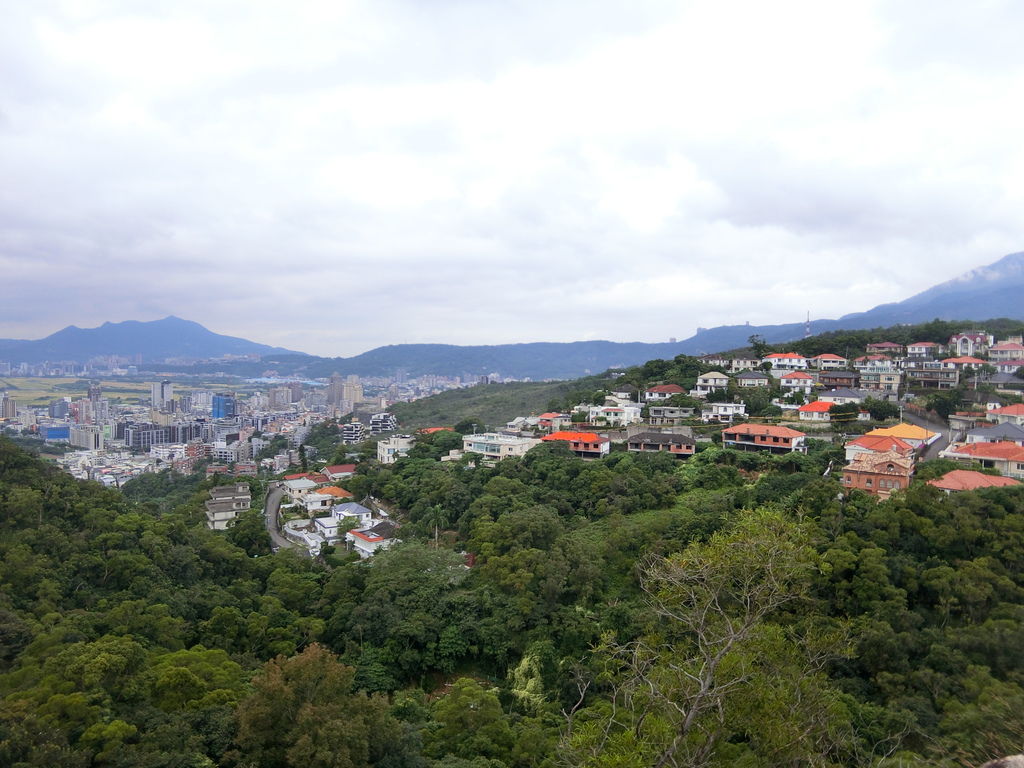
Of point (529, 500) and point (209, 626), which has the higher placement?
point (529, 500)

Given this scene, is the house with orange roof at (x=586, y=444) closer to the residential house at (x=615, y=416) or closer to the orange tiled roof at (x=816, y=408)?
the residential house at (x=615, y=416)

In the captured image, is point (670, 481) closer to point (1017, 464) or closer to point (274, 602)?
point (1017, 464)

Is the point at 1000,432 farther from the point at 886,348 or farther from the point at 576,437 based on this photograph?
the point at 886,348

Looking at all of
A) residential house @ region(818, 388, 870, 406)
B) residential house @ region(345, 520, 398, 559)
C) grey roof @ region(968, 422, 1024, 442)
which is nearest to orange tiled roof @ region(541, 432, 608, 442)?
residential house @ region(345, 520, 398, 559)

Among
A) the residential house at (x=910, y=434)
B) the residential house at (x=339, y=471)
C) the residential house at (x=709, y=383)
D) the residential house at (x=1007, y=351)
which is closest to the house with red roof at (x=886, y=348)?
the residential house at (x=1007, y=351)

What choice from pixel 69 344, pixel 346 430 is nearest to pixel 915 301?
pixel 346 430

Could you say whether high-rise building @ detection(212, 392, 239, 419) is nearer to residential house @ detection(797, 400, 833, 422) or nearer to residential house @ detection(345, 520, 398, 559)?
residential house @ detection(345, 520, 398, 559)

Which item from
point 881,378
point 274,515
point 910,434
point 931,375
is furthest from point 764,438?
point 274,515
